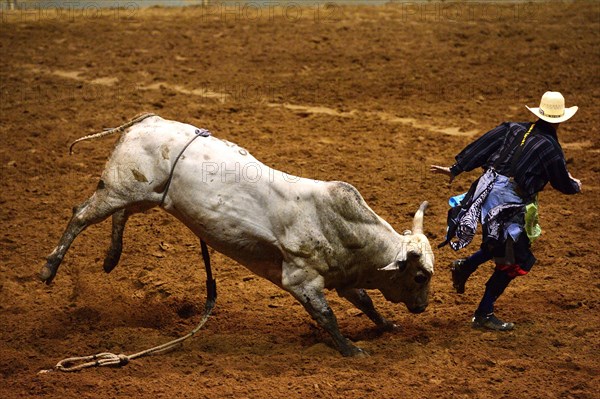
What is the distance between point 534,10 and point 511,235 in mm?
11185

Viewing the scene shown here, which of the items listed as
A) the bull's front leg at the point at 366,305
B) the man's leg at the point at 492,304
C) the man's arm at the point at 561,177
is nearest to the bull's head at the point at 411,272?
the bull's front leg at the point at 366,305

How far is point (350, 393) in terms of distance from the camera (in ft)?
18.5

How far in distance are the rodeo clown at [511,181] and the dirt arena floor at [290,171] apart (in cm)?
77

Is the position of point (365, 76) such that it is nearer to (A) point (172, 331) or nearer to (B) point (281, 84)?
(B) point (281, 84)

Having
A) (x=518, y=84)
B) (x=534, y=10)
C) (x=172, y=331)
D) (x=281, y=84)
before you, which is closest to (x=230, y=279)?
(x=172, y=331)

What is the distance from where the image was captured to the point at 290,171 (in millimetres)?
9781

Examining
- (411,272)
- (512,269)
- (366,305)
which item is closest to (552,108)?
(512,269)

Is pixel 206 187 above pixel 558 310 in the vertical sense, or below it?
above

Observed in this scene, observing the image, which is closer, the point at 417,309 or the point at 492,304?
the point at 417,309

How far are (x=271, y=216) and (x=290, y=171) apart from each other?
380 cm

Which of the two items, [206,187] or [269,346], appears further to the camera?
[269,346]

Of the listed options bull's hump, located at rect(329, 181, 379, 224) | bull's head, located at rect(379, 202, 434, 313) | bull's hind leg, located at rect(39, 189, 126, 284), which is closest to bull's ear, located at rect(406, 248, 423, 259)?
bull's head, located at rect(379, 202, 434, 313)

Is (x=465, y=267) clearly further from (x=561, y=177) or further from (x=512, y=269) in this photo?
(x=561, y=177)

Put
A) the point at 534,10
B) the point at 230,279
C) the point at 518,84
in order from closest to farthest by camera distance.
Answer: the point at 230,279
the point at 518,84
the point at 534,10
